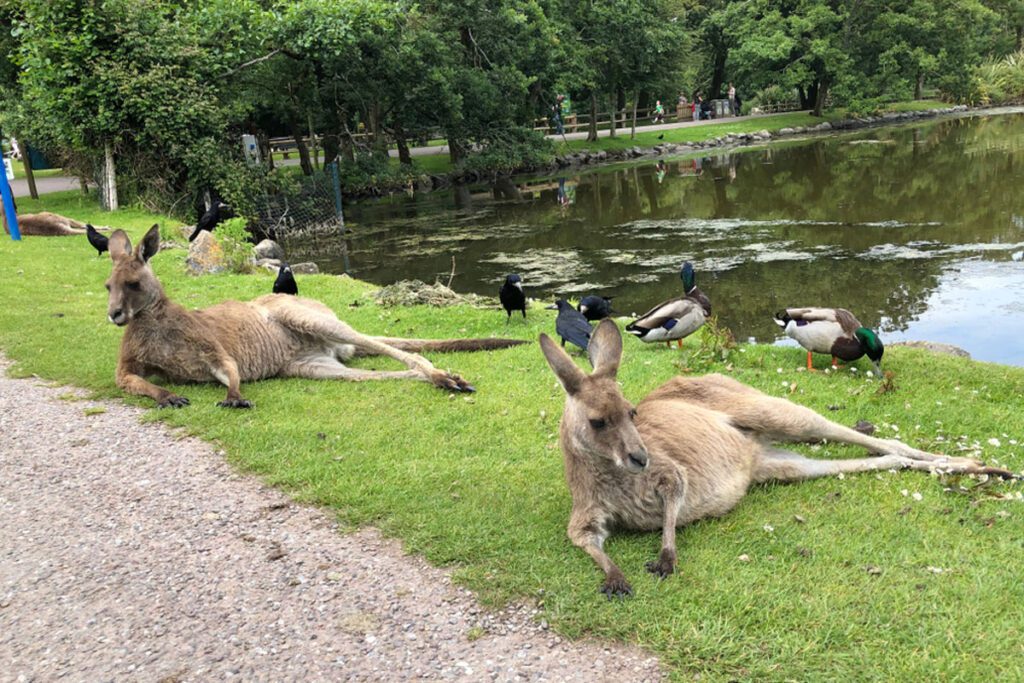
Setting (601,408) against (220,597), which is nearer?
(601,408)

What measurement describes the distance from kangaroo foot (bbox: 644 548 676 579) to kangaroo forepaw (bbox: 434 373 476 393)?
9.34ft

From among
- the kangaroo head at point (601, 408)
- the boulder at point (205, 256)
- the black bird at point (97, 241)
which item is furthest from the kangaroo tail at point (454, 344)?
the black bird at point (97, 241)

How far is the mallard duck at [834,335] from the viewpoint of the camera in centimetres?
613

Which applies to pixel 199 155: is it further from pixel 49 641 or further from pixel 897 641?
pixel 897 641

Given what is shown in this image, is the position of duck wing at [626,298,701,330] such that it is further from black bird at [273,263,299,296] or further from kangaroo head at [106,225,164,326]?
black bird at [273,263,299,296]

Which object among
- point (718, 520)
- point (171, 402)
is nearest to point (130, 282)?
point (171, 402)

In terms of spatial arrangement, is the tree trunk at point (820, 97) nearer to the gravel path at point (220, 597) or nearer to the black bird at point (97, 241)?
the black bird at point (97, 241)

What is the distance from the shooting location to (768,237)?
15.1 m

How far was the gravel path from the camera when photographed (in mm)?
2957

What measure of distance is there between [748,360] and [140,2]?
1771 cm

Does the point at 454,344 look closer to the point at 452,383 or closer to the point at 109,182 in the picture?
the point at 452,383

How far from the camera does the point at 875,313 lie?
386 inches

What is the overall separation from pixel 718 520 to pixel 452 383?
8.95 feet

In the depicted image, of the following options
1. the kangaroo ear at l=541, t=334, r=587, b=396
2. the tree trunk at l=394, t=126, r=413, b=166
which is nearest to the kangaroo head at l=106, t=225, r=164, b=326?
the kangaroo ear at l=541, t=334, r=587, b=396
